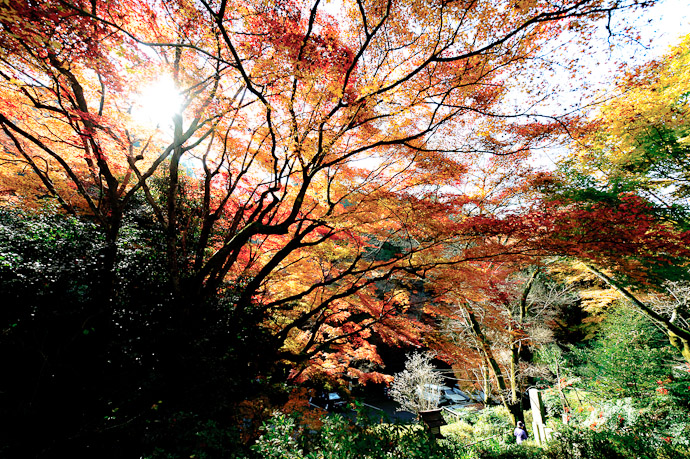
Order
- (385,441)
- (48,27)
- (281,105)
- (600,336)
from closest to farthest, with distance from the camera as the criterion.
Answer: (385,441) → (48,27) → (281,105) → (600,336)

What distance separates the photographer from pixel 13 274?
140 inches

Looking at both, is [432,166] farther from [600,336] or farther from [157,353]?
[600,336]

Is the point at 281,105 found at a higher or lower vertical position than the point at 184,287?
higher

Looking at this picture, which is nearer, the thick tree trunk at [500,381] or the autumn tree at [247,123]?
the autumn tree at [247,123]

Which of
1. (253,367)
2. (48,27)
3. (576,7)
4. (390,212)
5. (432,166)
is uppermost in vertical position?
(48,27)

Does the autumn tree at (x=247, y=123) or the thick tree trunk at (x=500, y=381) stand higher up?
the autumn tree at (x=247, y=123)

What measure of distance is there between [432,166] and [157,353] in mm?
6457

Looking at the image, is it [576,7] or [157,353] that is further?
[157,353]

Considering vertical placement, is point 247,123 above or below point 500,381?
above

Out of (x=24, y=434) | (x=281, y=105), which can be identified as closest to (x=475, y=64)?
(x=281, y=105)

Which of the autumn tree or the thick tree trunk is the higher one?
the autumn tree

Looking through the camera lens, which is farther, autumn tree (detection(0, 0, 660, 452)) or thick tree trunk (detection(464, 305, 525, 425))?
thick tree trunk (detection(464, 305, 525, 425))

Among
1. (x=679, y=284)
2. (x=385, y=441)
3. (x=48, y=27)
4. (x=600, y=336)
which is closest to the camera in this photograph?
(x=385, y=441)

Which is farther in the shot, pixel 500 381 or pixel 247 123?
pixel 500 381
